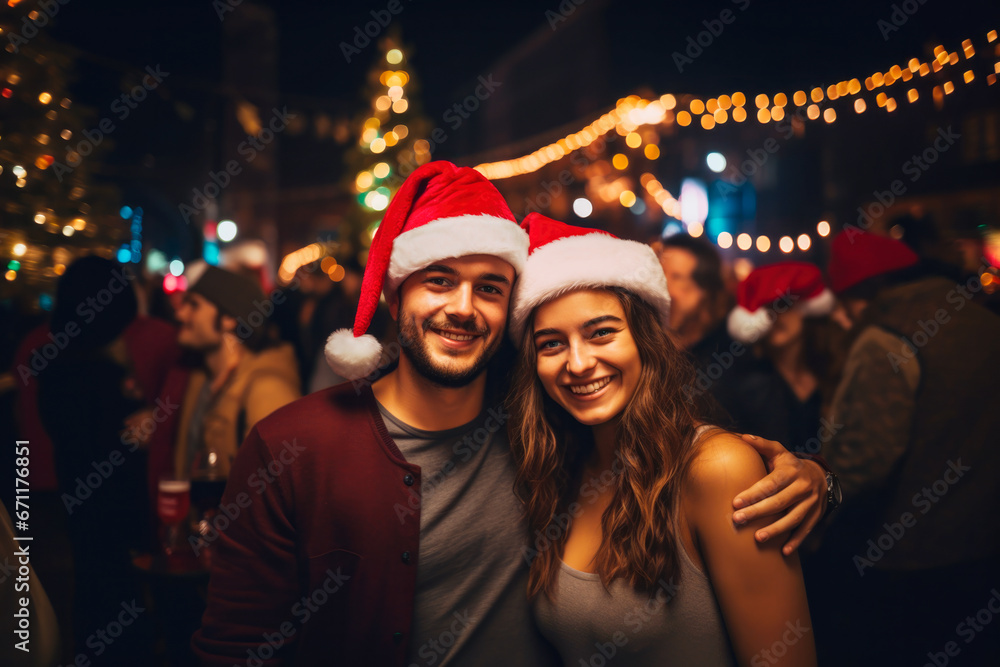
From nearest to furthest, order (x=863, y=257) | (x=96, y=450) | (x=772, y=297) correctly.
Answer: (x=96, y=450) < (x=863, y=257) < (x=772, y=297)

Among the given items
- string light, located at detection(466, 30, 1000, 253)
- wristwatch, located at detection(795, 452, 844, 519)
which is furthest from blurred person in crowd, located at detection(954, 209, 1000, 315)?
wristwatch, located at detection(795, 452, 844, 519)

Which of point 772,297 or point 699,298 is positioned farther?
point 699,298

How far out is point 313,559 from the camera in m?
1.84

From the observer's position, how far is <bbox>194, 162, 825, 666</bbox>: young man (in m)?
1.83

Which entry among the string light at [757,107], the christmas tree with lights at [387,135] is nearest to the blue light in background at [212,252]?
the christmas tree with lights at [387,135]

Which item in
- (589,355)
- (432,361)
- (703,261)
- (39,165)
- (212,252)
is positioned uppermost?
(212,252)

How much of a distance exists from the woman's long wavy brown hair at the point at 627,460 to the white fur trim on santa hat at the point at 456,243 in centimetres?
Result: 28

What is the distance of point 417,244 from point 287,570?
3.70 ft

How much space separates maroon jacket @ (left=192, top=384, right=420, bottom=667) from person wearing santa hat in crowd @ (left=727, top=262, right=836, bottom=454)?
79.6 inches

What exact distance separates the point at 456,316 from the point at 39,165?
119 inches

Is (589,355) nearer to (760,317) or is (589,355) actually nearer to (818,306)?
(760,317)

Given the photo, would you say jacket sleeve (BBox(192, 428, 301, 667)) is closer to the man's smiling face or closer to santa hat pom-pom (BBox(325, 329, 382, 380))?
santa hat pom-pom (BBox(325, 329, 382, 380))

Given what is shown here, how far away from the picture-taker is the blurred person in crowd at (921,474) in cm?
254

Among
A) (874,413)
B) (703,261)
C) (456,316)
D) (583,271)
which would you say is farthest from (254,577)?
(703,261)
